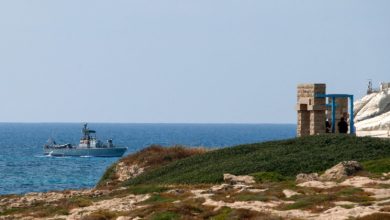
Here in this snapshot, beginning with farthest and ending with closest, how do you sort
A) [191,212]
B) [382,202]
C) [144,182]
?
[144,182], [191,212], [382,202]

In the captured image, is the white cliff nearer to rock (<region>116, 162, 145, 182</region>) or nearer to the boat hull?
rock (<region>116, 162, 145, 182</region>)

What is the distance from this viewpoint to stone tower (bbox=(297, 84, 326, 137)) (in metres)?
56.4

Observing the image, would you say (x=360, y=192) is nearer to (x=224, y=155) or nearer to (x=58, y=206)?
(x=58, y=206)

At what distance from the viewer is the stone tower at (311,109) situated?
56406 millimetres


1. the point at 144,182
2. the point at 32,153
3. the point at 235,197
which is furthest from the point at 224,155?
the point at 32,153

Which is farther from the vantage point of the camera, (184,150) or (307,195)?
(184,150)

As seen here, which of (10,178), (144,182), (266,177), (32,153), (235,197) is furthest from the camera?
(32,153)

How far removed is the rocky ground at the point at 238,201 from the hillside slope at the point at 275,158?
4.47 meters

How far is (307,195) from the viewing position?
2888 cm

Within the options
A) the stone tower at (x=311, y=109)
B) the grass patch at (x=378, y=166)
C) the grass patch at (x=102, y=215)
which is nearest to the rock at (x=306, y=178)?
the grass patch at (x=378, y=166)

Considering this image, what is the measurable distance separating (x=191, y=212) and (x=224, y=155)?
23.2m

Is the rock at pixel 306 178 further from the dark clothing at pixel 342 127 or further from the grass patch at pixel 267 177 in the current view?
the dark clothing at pixel 342 127

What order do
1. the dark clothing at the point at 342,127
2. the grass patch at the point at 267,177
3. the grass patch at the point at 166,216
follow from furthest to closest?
the dark clothing at the point at 342,127 < the grass patch at the point at 267,177 < the grass patch at the point at 166,216

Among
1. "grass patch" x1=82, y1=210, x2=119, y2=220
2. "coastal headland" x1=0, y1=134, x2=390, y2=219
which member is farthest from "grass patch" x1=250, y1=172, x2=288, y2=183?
"grass patch" x1=82, y1=210, x2=119, y2=220
